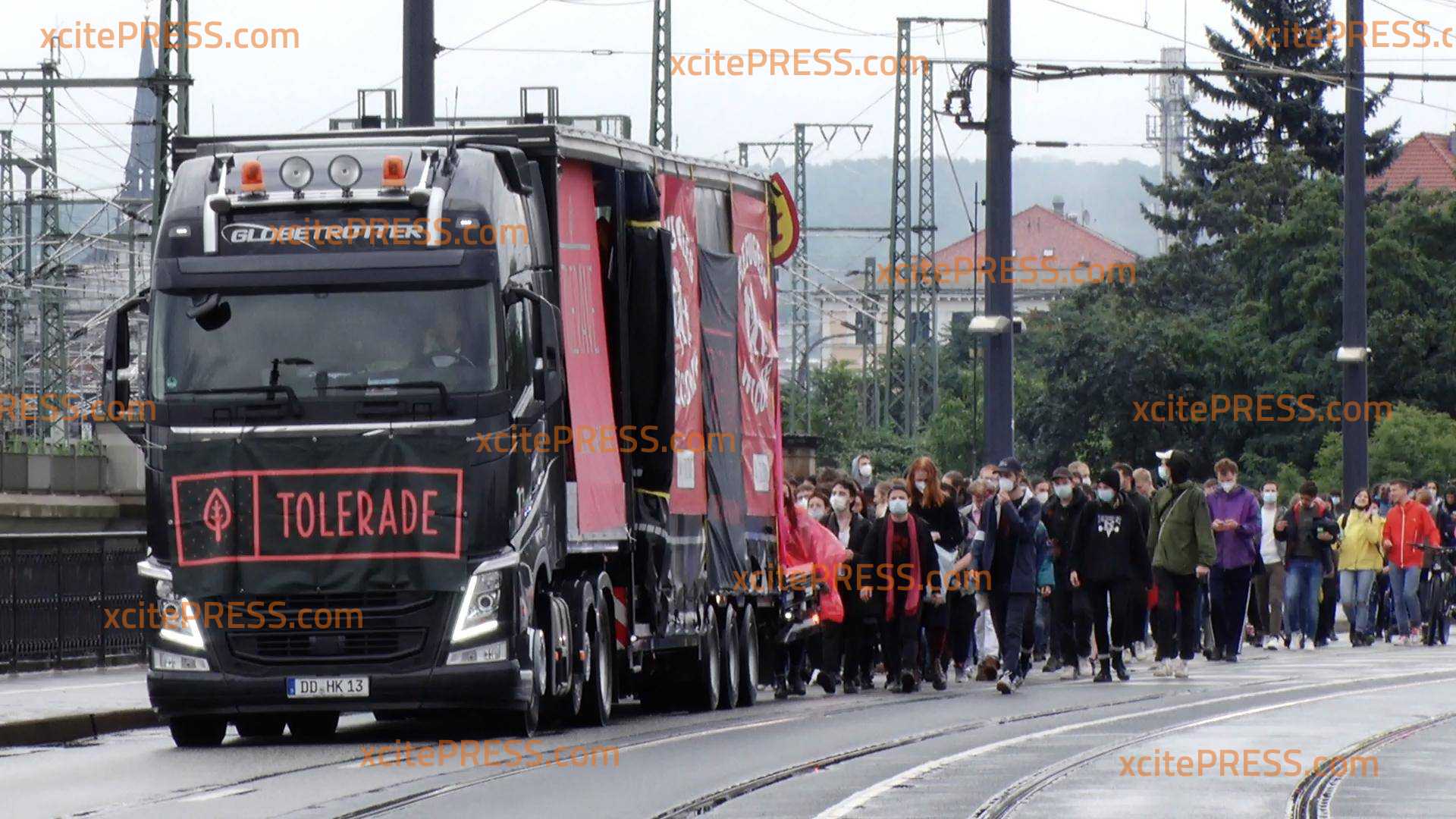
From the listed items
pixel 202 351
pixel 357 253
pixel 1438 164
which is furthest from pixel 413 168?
pixel 1438 164

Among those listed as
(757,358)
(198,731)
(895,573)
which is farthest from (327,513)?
(895,573)

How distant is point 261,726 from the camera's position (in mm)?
16734

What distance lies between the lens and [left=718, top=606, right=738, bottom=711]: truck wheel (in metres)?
18.8

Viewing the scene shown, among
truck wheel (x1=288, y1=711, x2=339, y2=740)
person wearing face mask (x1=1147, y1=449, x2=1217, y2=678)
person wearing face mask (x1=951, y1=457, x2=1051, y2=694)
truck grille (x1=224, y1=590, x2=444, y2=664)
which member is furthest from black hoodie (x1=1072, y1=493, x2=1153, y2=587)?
truck grille (x1=224, y1=590, x2=444, y2=664)

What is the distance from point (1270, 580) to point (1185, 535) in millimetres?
7537

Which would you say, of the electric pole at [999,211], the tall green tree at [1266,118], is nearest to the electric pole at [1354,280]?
the electric pole at [999,211]

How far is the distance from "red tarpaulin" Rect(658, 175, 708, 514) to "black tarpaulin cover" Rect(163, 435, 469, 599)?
2658 millimetres

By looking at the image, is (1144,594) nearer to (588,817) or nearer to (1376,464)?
(588,817)

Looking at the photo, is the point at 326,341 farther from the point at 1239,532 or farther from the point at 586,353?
the point at 1239,532

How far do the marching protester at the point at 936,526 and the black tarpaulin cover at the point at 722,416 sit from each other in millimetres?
2775

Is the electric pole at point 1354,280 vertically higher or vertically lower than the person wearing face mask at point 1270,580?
higher

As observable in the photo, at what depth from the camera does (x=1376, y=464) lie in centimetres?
4916

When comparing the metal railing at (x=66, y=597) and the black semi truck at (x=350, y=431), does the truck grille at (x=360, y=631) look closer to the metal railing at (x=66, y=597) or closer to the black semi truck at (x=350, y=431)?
the black semi truck at (x=350, y=431)

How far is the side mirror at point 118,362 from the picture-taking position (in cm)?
1442
